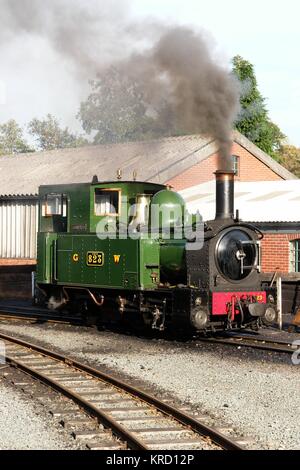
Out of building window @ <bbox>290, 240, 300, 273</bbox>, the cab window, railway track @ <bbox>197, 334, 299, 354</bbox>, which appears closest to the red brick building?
building window @ <bbox>290, 240, 300, 273</bbox>

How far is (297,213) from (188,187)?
687 centimetres

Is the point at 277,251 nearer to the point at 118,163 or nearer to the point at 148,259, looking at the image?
the point at 148,259

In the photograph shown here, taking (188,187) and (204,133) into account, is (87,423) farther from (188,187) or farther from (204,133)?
(188,187)

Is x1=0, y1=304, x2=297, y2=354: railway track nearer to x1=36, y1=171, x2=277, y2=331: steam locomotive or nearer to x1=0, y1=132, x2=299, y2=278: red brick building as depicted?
x1=36, y1=171, x2=277, y2=331: steam locomotive

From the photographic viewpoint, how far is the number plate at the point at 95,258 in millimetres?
14065

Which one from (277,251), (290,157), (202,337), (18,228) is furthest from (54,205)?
(290,157)

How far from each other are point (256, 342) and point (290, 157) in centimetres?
4847

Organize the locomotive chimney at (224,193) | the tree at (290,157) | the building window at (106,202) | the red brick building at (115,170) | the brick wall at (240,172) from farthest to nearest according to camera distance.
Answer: the tree at (290,157) < the brick wall at (240,172) < the red brick building at (115,170) < the building window at (106,202) < the locomotive chimney at (224,193)

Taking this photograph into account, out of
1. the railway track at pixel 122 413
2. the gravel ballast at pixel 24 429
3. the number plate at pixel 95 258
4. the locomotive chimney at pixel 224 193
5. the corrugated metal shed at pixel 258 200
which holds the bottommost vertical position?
the gravel ballast at pixel 24 429

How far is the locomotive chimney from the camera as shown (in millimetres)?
12148

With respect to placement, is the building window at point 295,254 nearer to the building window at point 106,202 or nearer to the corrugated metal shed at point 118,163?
the corrugated metal shed at point 118,163

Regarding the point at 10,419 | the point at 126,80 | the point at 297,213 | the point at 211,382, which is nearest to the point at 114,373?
the point at 211,382

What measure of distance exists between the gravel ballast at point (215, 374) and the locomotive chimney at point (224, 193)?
2.48m

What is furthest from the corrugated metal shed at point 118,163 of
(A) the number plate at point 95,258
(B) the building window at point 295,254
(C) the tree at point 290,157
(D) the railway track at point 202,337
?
(C) the tree at point 290,157
